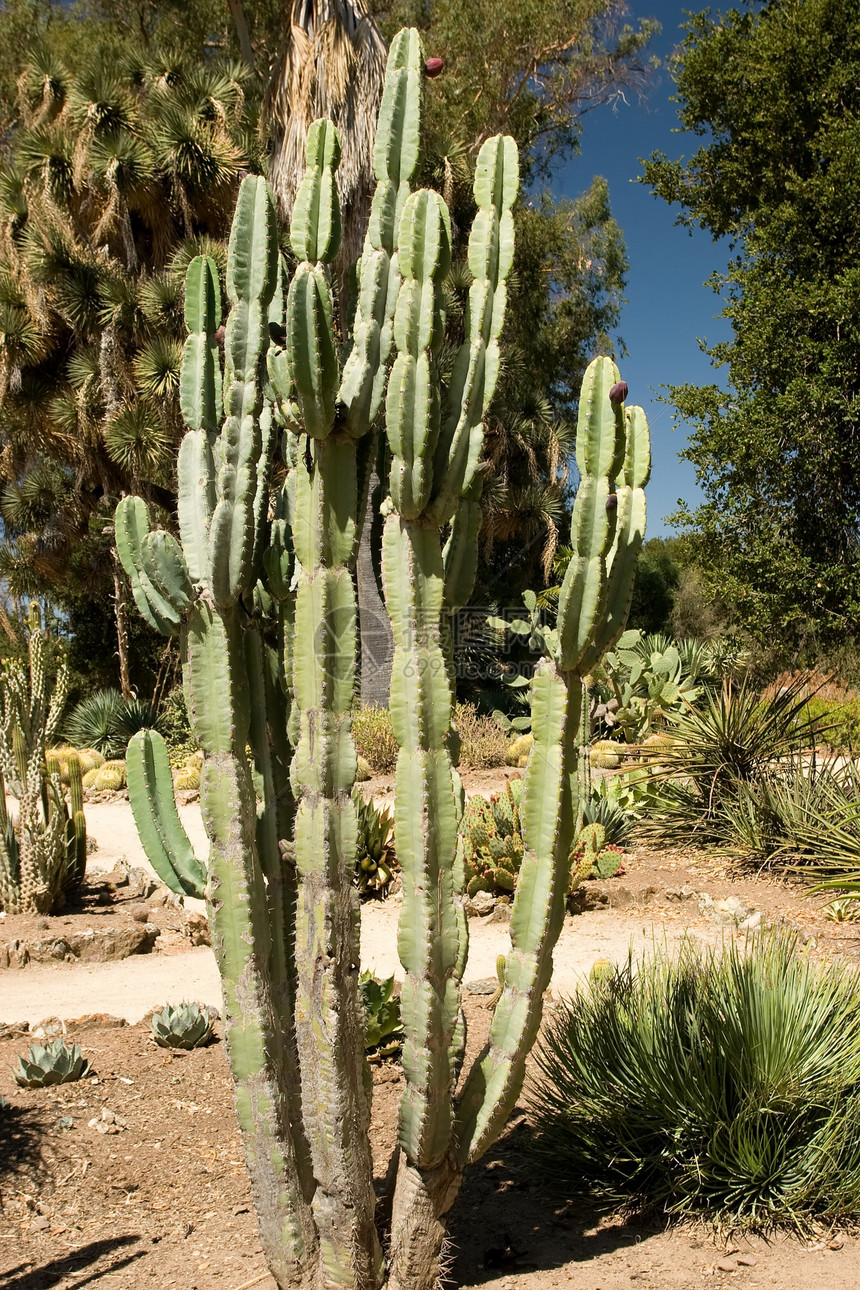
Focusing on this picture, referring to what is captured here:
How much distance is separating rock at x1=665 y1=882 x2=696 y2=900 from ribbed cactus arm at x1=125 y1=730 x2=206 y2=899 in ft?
14.2

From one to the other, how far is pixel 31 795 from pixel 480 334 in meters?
5.92

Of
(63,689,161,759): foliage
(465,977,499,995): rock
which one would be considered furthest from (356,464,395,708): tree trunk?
(465,977,499,995): rock

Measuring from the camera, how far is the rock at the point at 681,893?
6.79 metres

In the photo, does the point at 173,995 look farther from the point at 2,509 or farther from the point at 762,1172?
the point at 2,509

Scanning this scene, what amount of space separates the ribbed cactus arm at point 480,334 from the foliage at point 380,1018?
245 centimetres

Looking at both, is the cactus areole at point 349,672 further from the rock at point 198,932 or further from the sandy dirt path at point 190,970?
the rock at point 198,932

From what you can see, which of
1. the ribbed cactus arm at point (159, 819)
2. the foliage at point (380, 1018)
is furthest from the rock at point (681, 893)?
the ribbed cactus arm at point (159, 819)

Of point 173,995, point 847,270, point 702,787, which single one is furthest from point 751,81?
point 173,995

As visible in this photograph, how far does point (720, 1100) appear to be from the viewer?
10.6ft

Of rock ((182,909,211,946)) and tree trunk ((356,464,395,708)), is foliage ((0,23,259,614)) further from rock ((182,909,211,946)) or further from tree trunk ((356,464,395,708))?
rock ((182,909,211,946))

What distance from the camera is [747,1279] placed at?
2850 mm

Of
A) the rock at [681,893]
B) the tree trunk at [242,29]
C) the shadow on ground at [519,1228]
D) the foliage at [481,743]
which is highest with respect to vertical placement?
the tree trunk at [242,29]

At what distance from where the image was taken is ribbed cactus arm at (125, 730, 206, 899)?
331cm

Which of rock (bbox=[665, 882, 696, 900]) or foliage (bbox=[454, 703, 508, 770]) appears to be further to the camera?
foliage (bbox=[454, 703, 508, 770])
